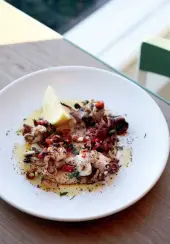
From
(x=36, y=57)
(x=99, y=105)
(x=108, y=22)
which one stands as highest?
(x=99, y=105)

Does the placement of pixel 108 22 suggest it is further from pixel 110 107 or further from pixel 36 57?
pixel 110 107

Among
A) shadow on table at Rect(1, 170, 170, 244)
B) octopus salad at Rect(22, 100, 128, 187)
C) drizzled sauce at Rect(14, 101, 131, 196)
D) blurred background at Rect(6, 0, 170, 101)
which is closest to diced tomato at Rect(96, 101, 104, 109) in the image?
octopus salad at Rect(22, 100, 128, 187)

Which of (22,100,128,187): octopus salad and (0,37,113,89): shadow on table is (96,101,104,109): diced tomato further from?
(0,37,113,89): shadow on table

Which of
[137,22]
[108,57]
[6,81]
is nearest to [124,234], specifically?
[6,81]

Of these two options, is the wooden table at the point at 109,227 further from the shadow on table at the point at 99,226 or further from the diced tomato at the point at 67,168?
the diced tomato at the point at 67,168

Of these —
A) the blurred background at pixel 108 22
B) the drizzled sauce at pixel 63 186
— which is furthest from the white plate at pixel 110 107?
the blurred background at pixel 108 22

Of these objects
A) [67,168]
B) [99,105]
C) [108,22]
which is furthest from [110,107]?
[108,22]
